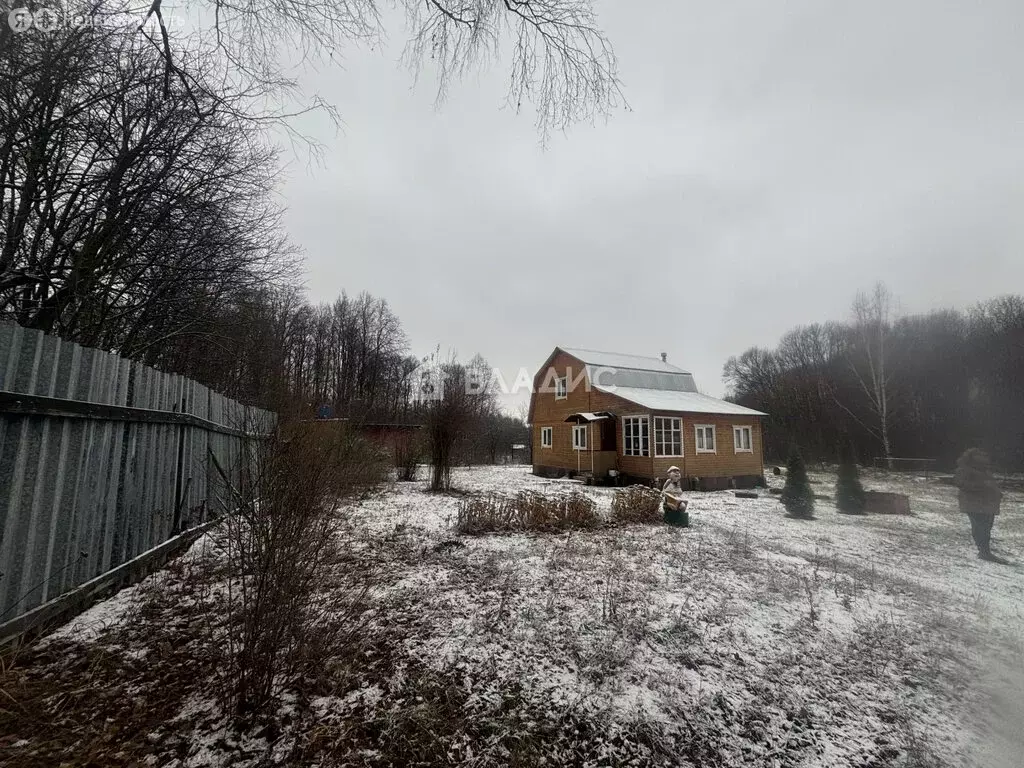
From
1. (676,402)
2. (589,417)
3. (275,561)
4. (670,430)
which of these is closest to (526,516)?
(275,561)

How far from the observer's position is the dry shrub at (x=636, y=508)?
8.74 m

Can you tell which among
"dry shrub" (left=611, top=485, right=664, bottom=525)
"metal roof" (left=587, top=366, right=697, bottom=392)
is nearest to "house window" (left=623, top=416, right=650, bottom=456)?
"metal roof" (left=587, top=366, right=697, bottom=392)

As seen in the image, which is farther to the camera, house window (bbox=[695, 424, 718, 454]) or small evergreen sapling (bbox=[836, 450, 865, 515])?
house window (bbox=[695, 424, 718, 454])

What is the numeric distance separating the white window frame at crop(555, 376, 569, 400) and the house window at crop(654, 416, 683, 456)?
5448 millimetres

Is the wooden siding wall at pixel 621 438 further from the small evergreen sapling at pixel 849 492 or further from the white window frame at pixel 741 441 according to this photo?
the small evergreen sapling at pixel 849 492

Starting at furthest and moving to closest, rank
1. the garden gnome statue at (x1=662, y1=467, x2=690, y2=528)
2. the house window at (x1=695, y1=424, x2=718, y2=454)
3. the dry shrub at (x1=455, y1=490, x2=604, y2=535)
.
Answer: the house window at (x1=695, y1=424, x2=718, y2=454) → the garden gnome statue at (x1=662, y1=467, x2=690, y2=528) → the dry shrub at (x1=455, y1=490, x2=604, y2=535)

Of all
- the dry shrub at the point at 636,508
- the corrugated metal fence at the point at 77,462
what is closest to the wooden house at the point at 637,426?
the dry shrub at the point at 636,508

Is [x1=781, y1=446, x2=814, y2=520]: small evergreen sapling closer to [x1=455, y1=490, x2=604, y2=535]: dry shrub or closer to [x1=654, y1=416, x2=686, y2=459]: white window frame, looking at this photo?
[x1=654, y1=416, x2=686, y2=459]: white window frame

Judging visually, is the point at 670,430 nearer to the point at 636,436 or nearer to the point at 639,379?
the point at 636,436

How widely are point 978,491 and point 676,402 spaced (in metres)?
10.9

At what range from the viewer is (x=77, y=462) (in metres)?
3.13

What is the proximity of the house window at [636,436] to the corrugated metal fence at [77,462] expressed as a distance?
1417cm

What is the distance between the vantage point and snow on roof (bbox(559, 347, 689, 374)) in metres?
19.6

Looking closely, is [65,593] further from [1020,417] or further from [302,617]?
[1020,417]
